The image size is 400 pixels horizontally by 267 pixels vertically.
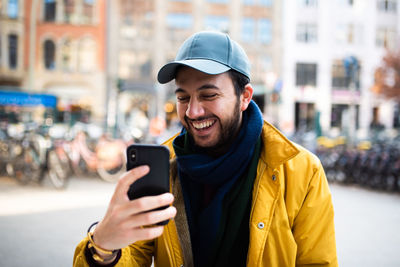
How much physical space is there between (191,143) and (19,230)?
4.09 m

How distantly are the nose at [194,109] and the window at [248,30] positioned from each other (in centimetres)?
2589

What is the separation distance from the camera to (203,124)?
1584mm

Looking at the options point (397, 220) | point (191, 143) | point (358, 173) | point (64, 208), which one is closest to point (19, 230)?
point (64, 208)

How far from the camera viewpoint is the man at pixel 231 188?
1513 mm

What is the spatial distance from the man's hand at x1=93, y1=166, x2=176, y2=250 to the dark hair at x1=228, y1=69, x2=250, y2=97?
32.2 inches

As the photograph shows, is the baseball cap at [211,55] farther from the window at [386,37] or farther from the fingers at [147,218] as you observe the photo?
the window at [386,37]

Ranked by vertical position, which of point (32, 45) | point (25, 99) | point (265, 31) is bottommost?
point (25, 99)

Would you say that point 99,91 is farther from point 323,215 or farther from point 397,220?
point 323,215

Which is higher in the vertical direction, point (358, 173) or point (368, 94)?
point (368, 94)

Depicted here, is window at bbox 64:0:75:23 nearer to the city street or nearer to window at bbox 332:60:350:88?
the city street

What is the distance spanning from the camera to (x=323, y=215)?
1.55 meters

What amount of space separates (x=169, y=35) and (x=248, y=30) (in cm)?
696

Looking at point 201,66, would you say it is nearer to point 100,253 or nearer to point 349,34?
point 100,253

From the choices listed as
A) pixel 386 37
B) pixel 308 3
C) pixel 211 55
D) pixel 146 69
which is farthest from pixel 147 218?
pixel 386 37
